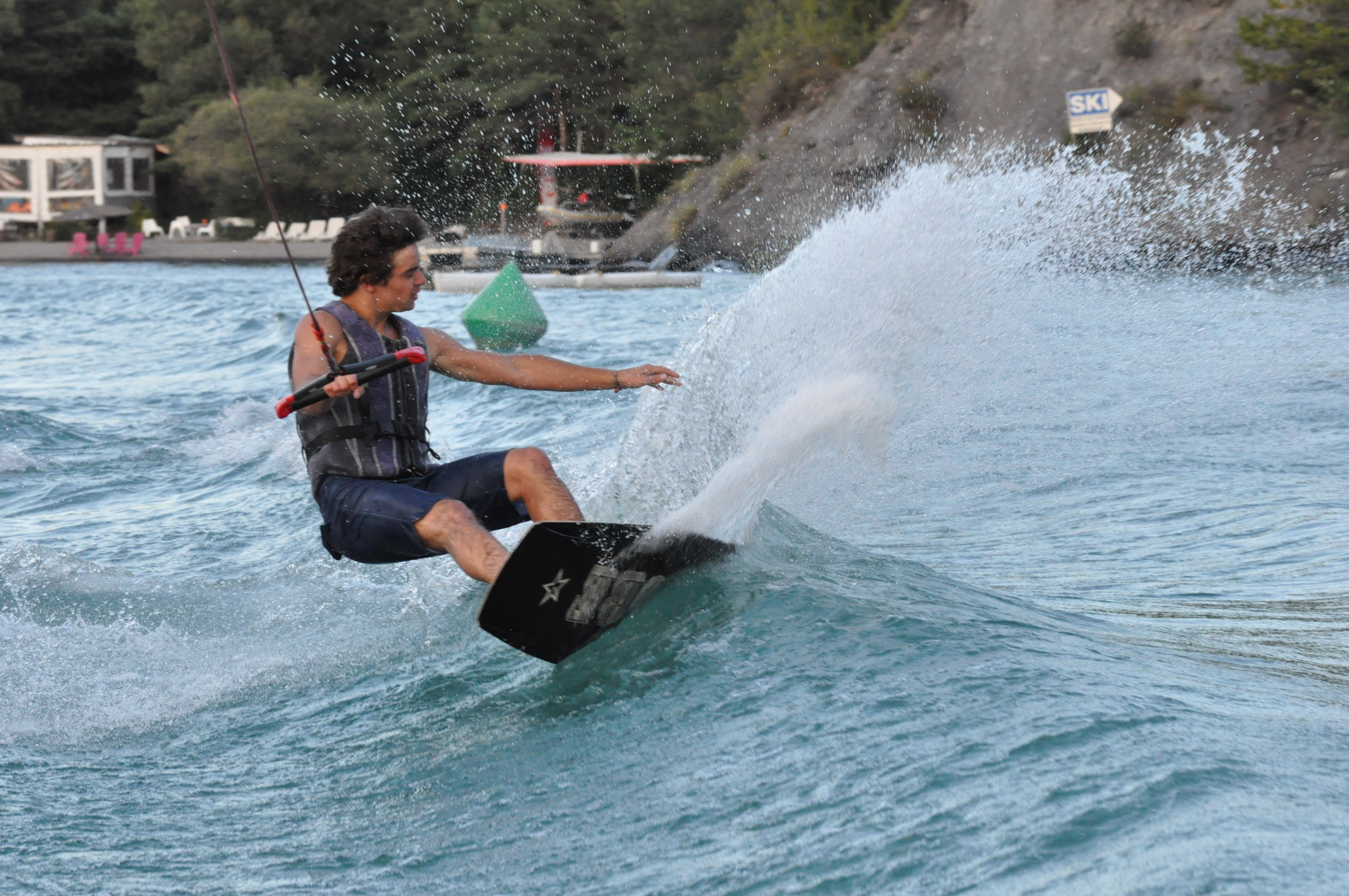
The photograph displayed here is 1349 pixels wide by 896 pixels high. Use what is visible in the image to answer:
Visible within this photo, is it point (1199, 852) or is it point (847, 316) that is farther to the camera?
point (847, 316)

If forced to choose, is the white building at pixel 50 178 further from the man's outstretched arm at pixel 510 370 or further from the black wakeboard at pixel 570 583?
the black wakeboard at pixel 570 583

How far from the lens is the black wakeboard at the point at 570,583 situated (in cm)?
420

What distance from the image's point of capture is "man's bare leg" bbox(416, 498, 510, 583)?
13.8ft

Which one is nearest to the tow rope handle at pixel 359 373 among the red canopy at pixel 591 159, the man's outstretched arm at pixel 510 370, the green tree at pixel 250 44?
the man's outstretched arm at pixel 510 370

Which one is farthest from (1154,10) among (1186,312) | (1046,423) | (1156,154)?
(1046,423)

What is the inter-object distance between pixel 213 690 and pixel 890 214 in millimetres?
3781

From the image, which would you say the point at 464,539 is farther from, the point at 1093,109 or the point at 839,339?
the point at 1093,109

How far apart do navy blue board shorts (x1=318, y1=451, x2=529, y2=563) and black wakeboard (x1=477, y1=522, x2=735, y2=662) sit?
0.36 m

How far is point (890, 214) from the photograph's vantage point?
6.72 m

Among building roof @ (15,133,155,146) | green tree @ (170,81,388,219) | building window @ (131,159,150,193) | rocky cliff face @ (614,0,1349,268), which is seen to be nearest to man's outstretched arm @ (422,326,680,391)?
rocky cliff face @ (614,0,1349,268)

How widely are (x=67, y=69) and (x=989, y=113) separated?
41755mm

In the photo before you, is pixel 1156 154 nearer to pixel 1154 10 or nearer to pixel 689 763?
pixel 1154 10

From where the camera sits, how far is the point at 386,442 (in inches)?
185

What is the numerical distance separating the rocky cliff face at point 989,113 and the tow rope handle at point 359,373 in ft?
93.1
